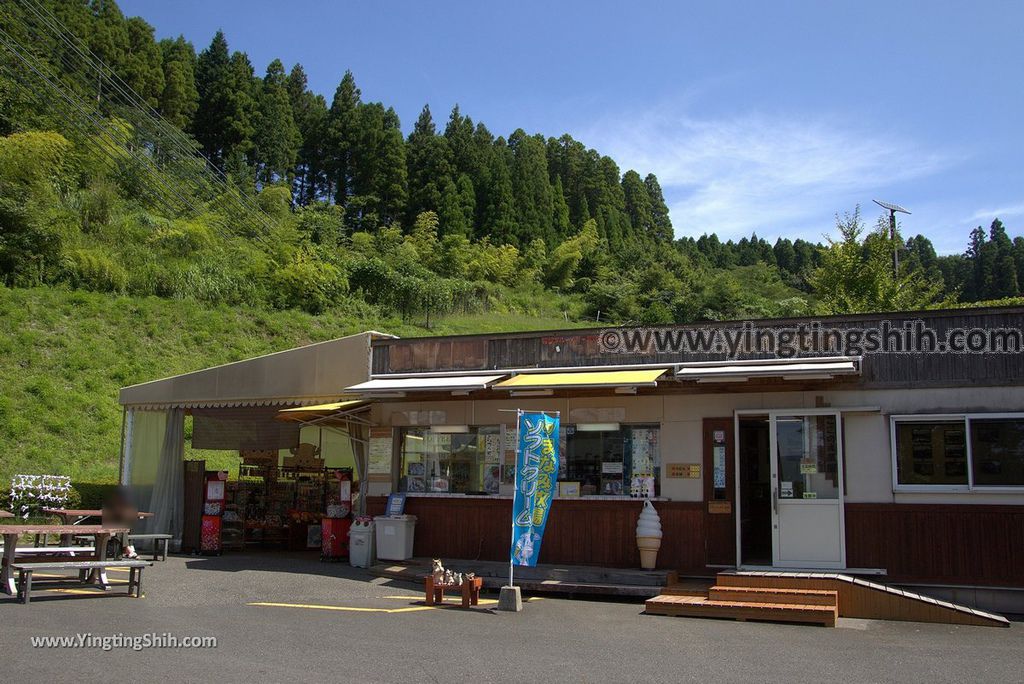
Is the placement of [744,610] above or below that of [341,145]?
below

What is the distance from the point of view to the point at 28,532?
9453 millimetres

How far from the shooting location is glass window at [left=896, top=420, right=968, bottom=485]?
11078 millimetres

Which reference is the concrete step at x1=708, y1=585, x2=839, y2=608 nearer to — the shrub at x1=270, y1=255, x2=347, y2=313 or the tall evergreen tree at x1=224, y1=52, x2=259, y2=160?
the shrub at x1=270, y1=255, x2=347, y2=313

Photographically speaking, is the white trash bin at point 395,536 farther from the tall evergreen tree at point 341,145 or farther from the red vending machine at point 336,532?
the tall evergreen tree at point 341,145

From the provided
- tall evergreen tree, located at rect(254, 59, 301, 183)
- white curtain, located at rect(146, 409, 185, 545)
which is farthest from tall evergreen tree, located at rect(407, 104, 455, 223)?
white curtain, located at rect(146, 409, 185, 545)

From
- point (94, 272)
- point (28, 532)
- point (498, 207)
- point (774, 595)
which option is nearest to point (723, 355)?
point (774, 595)

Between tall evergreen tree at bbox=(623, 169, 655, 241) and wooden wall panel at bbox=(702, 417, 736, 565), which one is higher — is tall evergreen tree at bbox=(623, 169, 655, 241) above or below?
above

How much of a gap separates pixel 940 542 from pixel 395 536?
7.72 meters

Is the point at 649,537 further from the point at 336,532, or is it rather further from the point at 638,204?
the point at 638,204

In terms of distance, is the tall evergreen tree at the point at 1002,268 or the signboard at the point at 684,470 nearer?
the signboard at the point at 684,470

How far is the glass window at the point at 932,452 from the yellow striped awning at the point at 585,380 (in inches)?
128

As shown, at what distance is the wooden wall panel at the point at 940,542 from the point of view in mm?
10680

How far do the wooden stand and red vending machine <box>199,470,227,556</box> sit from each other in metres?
6.67

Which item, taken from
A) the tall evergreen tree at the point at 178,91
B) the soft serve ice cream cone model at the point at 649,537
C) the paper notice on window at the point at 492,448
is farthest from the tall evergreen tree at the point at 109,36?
the soft serve ice cream cone model at the point at 649,537
